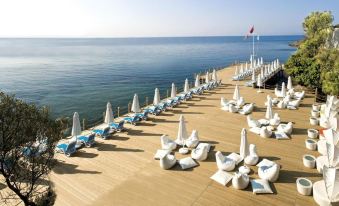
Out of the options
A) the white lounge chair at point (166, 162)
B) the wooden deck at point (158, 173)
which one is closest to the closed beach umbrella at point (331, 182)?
the wooden deck at point (158, 173)

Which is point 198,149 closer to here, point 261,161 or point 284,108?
point 261,161

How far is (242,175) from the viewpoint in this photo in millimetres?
10797

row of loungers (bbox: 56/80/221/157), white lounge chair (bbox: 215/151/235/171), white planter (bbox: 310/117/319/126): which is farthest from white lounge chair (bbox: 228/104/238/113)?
white lounge chair (bbox: 215/151/235/171)

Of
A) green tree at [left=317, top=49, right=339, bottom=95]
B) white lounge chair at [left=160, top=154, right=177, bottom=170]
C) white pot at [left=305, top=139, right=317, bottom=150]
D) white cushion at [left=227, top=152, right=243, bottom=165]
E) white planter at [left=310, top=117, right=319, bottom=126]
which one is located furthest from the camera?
green tree at [left=317, top=49, right=339, bottom=95]

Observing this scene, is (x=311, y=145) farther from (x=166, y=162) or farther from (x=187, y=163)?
(x=166, y=162)

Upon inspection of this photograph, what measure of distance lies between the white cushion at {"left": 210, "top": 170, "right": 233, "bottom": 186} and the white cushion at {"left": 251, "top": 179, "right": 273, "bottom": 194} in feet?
3.31

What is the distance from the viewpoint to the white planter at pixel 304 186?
10.3m

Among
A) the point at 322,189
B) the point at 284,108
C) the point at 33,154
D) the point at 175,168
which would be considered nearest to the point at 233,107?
the point at 284,108

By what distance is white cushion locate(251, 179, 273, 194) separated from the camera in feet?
34.4

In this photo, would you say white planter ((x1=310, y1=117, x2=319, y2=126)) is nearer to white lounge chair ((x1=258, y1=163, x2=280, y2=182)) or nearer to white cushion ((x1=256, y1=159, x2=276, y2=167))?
white cushion ((x1=256, y1=159, x2=276, y2=167))

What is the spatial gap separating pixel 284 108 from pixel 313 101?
473 centimetres

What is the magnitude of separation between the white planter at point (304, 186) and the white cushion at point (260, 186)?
1096mm

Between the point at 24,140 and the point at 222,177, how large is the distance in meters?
7.80

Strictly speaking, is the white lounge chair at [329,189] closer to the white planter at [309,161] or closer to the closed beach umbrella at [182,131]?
the white planter at [309,161]
